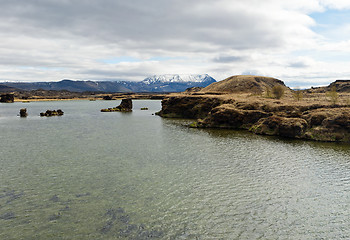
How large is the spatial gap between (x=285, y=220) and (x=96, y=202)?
18695mm

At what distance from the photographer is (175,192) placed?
2803 cm

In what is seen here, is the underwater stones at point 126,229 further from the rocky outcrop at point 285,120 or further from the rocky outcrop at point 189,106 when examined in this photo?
the rocky outcrop at point 189,106

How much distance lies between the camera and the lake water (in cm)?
2070

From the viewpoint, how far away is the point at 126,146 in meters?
52.0

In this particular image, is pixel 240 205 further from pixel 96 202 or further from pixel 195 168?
pixel 96 202

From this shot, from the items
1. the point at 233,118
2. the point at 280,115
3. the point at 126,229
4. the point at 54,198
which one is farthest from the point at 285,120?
the point at 54,198

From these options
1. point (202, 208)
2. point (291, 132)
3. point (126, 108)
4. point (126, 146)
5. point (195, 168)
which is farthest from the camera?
point (126, 108)

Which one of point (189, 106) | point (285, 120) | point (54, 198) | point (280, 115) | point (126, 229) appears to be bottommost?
point (126, 229)

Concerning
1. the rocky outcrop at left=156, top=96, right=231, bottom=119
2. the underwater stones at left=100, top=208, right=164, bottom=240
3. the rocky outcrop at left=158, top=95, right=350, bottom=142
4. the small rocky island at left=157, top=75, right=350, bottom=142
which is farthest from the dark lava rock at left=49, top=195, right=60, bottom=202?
the rocky outcrop at left=156, top=96, right=231, bottom=119

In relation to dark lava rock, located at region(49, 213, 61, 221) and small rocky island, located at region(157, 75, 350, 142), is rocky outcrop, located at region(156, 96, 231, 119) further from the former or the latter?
dark lava rock, located at region(49, 213, 61, 221)

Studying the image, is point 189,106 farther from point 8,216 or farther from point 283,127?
point 8,216

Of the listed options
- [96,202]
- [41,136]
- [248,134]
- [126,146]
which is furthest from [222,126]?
[96,202]

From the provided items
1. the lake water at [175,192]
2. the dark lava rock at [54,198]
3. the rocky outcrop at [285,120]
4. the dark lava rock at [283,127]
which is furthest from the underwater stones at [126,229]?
the rocky outcrop at [285,120]

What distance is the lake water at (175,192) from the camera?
2070cm
